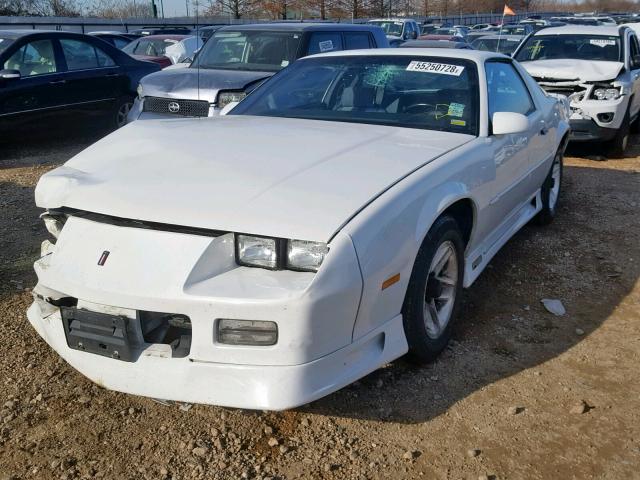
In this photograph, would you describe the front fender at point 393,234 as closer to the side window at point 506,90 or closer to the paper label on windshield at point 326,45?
the side window at point 506,90

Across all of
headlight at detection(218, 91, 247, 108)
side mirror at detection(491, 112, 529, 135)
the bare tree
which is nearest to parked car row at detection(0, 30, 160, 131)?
headlight at detection(218, 91, 247, 108)

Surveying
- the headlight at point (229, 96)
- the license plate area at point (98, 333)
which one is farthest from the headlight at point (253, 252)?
the headlight at point (229, 96)

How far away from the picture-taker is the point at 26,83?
25.4ft

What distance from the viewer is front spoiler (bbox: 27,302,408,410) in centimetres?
232

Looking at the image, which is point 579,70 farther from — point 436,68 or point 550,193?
point 436,68

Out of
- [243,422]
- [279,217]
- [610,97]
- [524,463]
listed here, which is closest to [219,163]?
[279,217]

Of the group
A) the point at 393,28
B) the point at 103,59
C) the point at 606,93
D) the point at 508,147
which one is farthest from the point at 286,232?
the point at 393,28

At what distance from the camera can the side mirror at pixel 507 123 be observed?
141 inches

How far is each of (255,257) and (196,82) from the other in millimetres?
5278

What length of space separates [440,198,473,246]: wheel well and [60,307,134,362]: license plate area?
165 centimetres

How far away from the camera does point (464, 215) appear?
3.43 metres

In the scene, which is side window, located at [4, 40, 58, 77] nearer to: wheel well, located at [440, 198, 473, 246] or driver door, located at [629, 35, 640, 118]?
wheel well, located at [440, 198, 473, 246]

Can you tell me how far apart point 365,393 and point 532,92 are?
3063 mm

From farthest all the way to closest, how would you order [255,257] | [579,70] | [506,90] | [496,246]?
[579,70] → [506,90] → [496,246] → [255,257]
